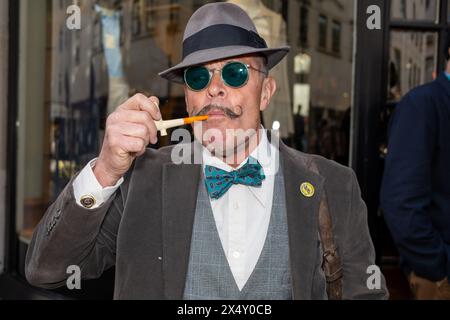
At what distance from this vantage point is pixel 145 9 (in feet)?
13.4

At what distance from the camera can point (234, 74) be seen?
1.81 meters

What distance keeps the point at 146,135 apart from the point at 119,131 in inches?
2.9

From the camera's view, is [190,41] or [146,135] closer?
[146,135]

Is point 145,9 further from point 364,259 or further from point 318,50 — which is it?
point 364,259

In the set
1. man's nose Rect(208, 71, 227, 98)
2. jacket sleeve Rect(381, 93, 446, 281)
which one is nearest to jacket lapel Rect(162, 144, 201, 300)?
man's nose Rect(208, 71, 227, 98)

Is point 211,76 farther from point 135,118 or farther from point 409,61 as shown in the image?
point 409,61

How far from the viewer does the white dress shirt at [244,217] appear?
1808mm

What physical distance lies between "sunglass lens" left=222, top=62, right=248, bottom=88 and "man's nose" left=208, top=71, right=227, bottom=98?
0.02 m

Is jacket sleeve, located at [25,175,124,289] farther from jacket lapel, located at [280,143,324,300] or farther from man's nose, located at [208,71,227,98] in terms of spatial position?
jacket lapel, located at [280,143,324,300]

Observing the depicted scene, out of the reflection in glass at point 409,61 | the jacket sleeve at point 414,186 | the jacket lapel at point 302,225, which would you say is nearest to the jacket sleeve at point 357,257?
the jacket lapel at point 302,225

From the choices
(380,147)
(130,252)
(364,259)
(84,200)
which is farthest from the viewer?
(380,147)

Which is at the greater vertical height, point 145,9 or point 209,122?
point 145,9

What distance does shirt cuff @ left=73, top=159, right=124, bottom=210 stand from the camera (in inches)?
61.0

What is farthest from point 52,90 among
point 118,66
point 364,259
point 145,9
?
point 364,259
